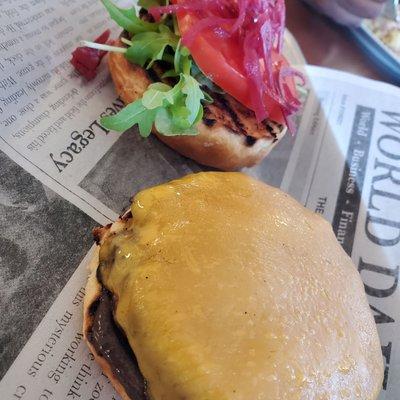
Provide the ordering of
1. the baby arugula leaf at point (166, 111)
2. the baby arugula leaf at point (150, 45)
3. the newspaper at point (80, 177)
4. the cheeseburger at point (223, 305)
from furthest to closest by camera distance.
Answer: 1. the baby arugula leaf at point (150, 45)
2. the baby arugula leaf at point (166, 111)
3. the newspaper at point (80, 177)
4. the cheeseburger at point (223, 305)

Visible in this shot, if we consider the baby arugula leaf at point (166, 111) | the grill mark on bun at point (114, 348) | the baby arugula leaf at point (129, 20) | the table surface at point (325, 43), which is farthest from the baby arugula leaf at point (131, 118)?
the table surface at point (325, 43)

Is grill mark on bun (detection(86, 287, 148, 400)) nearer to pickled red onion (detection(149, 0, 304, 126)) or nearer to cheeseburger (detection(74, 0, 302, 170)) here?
cheeseburger (detection(74, 0, 302, 170))

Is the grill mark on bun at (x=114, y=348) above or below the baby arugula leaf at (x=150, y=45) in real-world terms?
below

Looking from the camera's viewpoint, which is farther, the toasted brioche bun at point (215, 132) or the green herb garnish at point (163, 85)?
the toasted brioche bun at point (215, 132)

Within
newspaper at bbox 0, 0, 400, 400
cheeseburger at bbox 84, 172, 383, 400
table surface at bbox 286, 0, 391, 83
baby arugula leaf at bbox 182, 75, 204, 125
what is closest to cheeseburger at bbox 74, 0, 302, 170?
baby arugula leaf at bbox 182, 75, 204, 125

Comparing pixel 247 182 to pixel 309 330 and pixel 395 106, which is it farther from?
pixel 395 106

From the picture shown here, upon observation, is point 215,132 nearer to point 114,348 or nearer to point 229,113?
point 229,113

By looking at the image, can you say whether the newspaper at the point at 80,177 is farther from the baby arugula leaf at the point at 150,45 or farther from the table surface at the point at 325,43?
the table surface at the point at 325,43

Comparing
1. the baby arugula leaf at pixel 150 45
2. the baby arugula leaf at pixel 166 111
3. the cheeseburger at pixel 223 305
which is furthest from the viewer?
the baby arugula leaf at pixel 150 45

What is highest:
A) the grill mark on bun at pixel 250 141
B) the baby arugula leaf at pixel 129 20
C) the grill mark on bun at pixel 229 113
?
the baby arugula leaf at pixel 129 20
